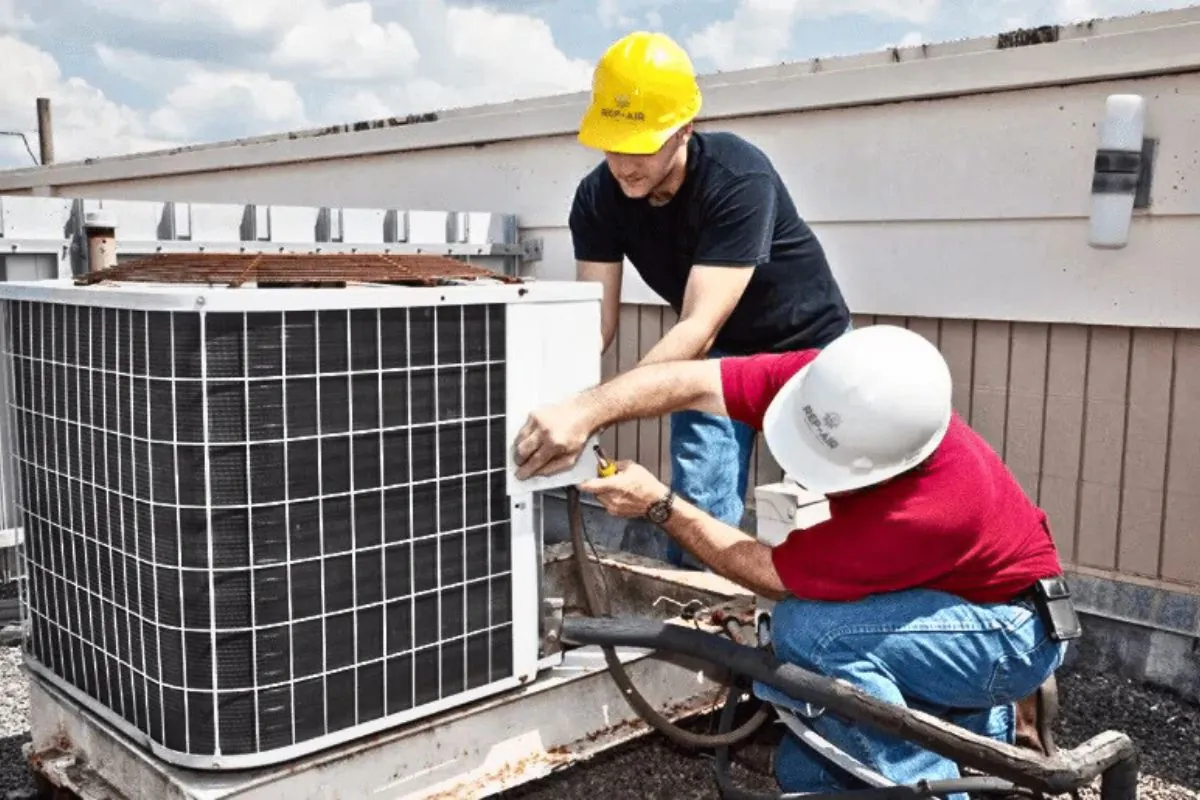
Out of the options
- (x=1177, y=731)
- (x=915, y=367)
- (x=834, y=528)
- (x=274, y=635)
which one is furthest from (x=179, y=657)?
(x=1177, y=731)

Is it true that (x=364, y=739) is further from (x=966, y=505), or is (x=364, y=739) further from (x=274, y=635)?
(x=966, y=505)

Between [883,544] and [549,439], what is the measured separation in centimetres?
64

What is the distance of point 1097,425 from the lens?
355cm

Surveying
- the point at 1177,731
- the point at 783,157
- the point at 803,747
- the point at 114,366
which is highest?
the point at 783,157

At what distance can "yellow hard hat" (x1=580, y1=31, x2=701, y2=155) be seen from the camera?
2635 mm

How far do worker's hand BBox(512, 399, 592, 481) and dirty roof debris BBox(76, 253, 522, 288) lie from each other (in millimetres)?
293

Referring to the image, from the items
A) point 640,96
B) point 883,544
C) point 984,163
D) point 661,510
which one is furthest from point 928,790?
point 984,163

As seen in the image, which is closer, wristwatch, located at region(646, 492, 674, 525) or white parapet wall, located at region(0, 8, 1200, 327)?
wristwatch, located at region(646, 492, 674, 525)

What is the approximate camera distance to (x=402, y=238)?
15.4 ft

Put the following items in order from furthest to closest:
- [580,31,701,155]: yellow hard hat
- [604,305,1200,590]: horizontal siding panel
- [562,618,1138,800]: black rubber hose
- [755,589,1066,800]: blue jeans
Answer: [604,305,1200,590]: horizontal siding panel
[580,31,701,155]: yellow hard hat
[755,589,1066,800]: blue jeans
[562,618,1138,800]: black rubber hose

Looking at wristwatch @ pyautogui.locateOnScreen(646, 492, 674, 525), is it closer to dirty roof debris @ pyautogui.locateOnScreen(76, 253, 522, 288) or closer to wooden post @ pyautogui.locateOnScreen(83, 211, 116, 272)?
dirty roof debris @ pyautogui.locateOnScreen(76, 253, 522, 288)

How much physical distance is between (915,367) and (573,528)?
2.78 ft

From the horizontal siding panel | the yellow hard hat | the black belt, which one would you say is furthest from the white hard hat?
the horizontal siding panel

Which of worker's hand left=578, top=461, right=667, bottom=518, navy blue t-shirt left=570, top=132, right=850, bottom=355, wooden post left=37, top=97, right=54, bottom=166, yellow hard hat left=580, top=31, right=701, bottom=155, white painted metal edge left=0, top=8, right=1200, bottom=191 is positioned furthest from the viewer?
wooden post left=37, top=97, right=54, bottom=166
